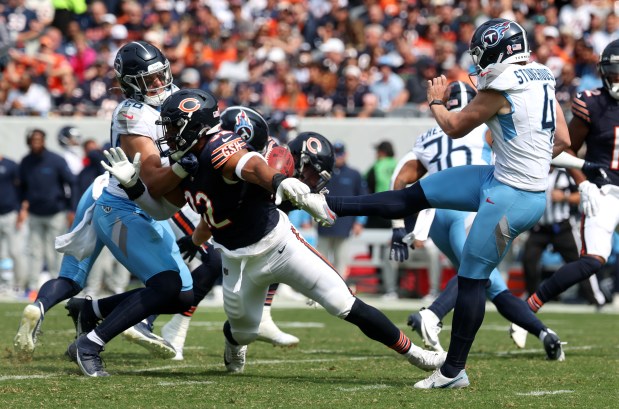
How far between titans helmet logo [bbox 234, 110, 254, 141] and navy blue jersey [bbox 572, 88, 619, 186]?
8.15ft

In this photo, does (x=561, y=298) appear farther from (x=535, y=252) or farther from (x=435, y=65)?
(x=435, y=65)

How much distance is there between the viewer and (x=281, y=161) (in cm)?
531

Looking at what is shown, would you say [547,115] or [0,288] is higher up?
[547,115]

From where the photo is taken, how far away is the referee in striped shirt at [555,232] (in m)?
12.1

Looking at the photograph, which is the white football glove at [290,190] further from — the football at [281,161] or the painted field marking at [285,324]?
the painted field marking at [285,324]

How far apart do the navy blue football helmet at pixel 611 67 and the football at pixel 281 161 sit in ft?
9.79

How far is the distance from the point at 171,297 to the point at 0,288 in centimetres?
809

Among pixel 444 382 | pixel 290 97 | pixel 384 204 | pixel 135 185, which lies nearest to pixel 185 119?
pixel 135 185

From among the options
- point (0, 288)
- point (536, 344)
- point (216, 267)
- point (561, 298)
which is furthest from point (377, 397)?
point (0, 288)

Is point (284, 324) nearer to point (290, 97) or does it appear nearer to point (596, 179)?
point (596, 179)

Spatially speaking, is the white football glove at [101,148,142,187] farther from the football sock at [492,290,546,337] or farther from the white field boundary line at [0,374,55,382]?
the football sock at [492,290,546,337]

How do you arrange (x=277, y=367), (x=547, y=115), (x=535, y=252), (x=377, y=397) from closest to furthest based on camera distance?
1. (x=377, y=397)
2. (x=547, y=115)
3. (x=277, y=367)
4. (x=535, y=252)

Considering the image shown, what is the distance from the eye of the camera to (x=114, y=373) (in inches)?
232

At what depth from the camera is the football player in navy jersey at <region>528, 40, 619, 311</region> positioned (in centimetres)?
726
